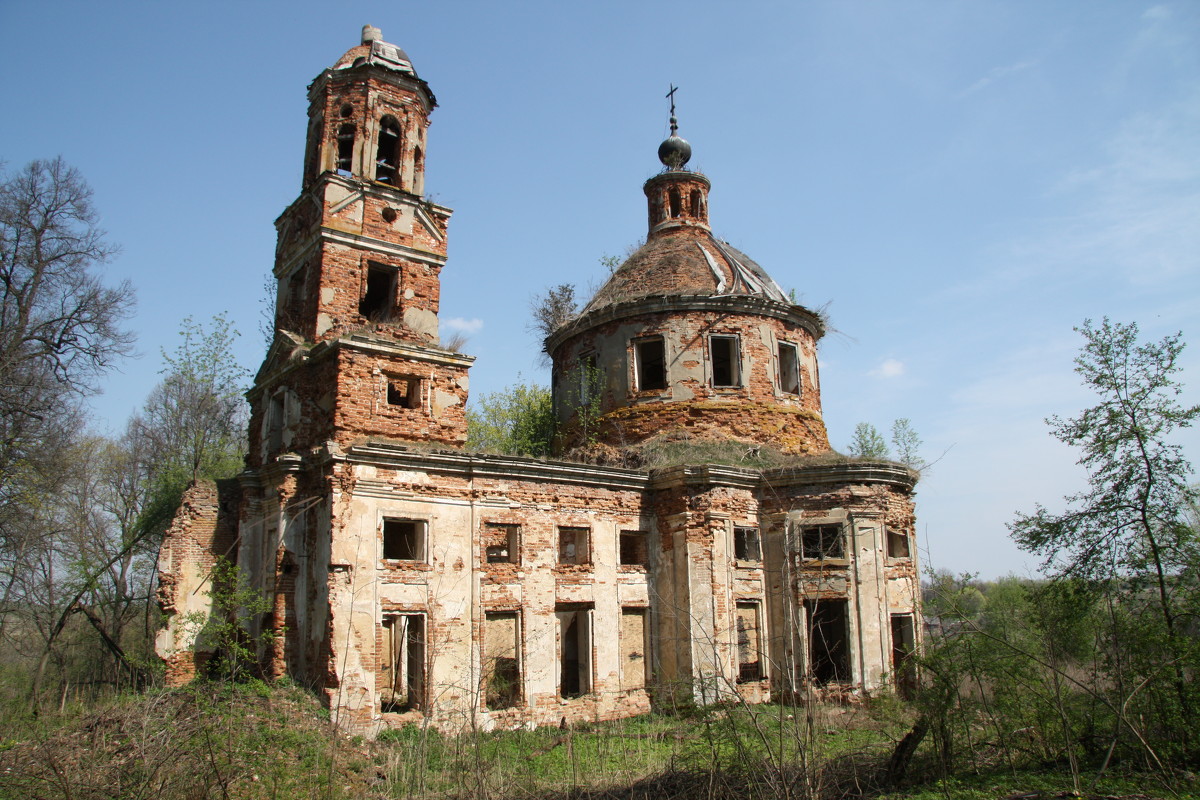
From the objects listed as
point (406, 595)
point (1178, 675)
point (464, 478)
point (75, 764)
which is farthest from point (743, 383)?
point (75, 764)

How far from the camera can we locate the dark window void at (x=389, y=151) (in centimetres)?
1695

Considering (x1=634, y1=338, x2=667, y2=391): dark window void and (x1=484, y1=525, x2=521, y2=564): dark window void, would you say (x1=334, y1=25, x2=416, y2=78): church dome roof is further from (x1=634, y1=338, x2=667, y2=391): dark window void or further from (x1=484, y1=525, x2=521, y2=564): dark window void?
(x1=484, y1=525, x2=521, y2=564): dark window void

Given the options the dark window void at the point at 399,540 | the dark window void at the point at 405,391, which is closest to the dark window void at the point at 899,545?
the dark window void at the point at 399,540

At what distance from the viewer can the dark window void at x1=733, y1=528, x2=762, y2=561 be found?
54.4ft

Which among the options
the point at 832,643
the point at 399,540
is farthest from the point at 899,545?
the point at 399,540

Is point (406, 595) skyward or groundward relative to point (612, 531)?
groundward

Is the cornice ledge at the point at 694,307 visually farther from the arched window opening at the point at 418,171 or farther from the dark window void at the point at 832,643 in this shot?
the dark window void at the point at 832,643

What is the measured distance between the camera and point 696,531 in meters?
15.9

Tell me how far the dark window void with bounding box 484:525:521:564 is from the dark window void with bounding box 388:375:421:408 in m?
2.65

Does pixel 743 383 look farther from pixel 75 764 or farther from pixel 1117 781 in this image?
pixel 75 764

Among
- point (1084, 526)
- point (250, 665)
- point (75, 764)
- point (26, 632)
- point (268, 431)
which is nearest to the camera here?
point (75, 764)

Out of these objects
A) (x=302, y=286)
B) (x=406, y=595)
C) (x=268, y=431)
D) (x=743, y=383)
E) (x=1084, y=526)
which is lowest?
(x=406, y=595)

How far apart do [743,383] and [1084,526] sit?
7979 mm

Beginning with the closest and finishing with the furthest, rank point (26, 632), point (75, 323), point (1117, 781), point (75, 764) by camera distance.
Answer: point (1117, 781) → point (75, 764) → point (75, 323) → point (26, 632)
